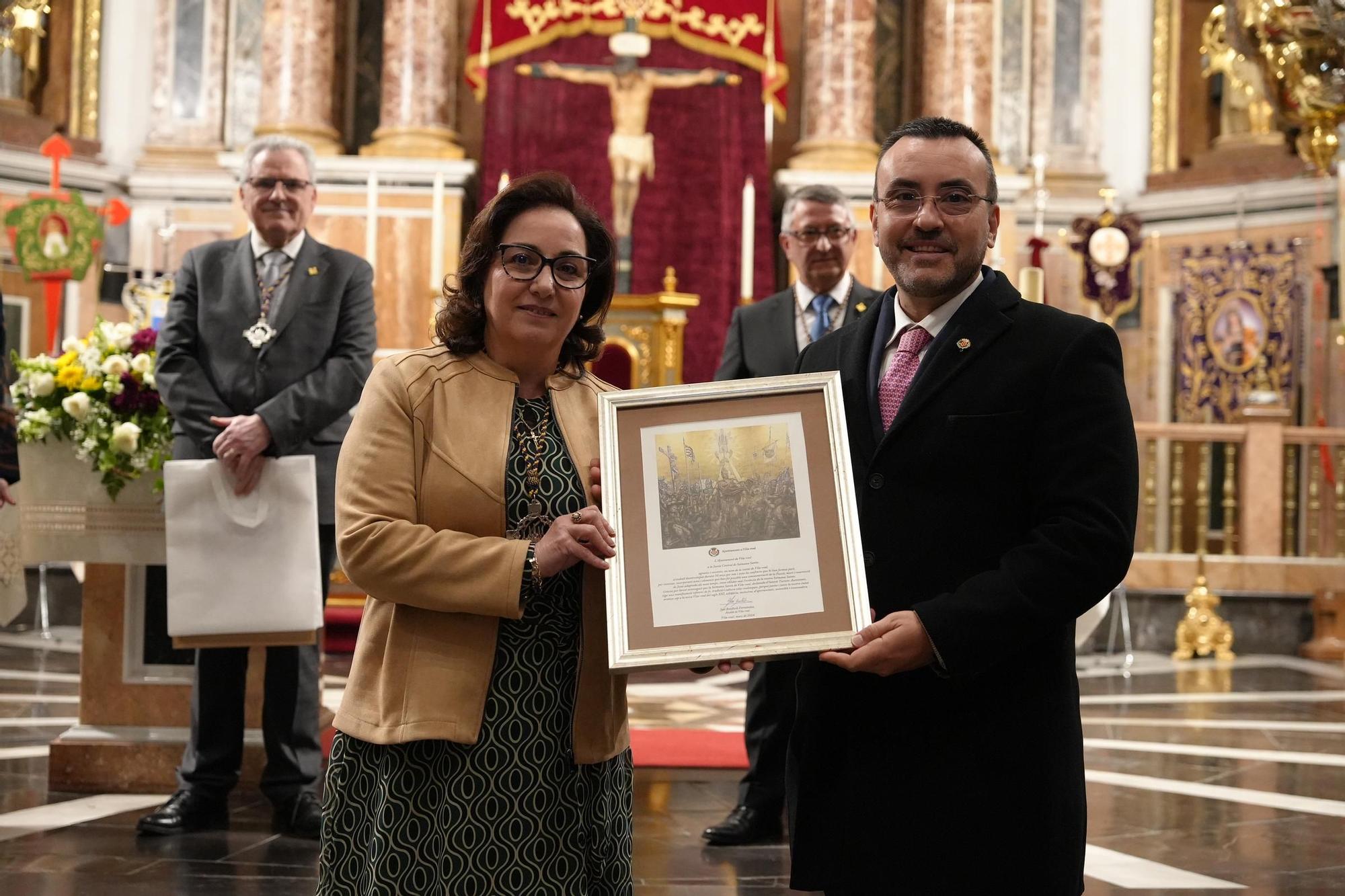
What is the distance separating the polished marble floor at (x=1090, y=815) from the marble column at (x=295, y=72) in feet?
16.6

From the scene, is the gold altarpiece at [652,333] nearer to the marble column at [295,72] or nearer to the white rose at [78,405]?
the marble column at [295,72]

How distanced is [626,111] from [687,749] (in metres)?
6.75

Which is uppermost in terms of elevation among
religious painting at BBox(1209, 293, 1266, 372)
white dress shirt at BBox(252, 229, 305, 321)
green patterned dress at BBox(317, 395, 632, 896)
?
religious painting at BBox(1209, 293, 1266, 372)

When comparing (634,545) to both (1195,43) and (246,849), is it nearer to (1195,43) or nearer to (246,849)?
(246,849)

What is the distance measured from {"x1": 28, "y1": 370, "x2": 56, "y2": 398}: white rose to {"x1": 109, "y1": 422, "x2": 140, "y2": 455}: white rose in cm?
32

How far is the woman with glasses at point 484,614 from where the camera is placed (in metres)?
2.15

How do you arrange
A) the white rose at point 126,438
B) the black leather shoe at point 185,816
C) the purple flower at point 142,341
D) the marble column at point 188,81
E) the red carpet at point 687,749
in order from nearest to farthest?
the black leather shoe at point 185,816 → the white rose at point 126,438 → the purple flower at point 142,341 → the red carpet at point 687,749 → the marble column at point 188,81

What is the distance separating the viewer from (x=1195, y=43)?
12156 millimetres

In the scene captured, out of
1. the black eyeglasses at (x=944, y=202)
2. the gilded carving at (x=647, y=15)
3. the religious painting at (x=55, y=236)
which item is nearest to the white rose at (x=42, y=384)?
the black eyeglasses at (x=944, y=202)

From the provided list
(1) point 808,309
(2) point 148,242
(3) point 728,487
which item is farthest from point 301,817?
(2) point 148,242

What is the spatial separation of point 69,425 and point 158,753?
113 centimetres

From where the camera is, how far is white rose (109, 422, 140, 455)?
452cm

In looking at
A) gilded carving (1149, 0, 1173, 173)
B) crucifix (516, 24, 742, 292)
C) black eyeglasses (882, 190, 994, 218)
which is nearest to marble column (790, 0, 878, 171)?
crucifix (516, 24, 742, 292)

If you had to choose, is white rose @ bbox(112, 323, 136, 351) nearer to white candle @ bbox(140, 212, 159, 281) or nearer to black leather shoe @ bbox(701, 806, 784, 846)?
black leather shoe @ bbox(701, 806, 784, 846)
